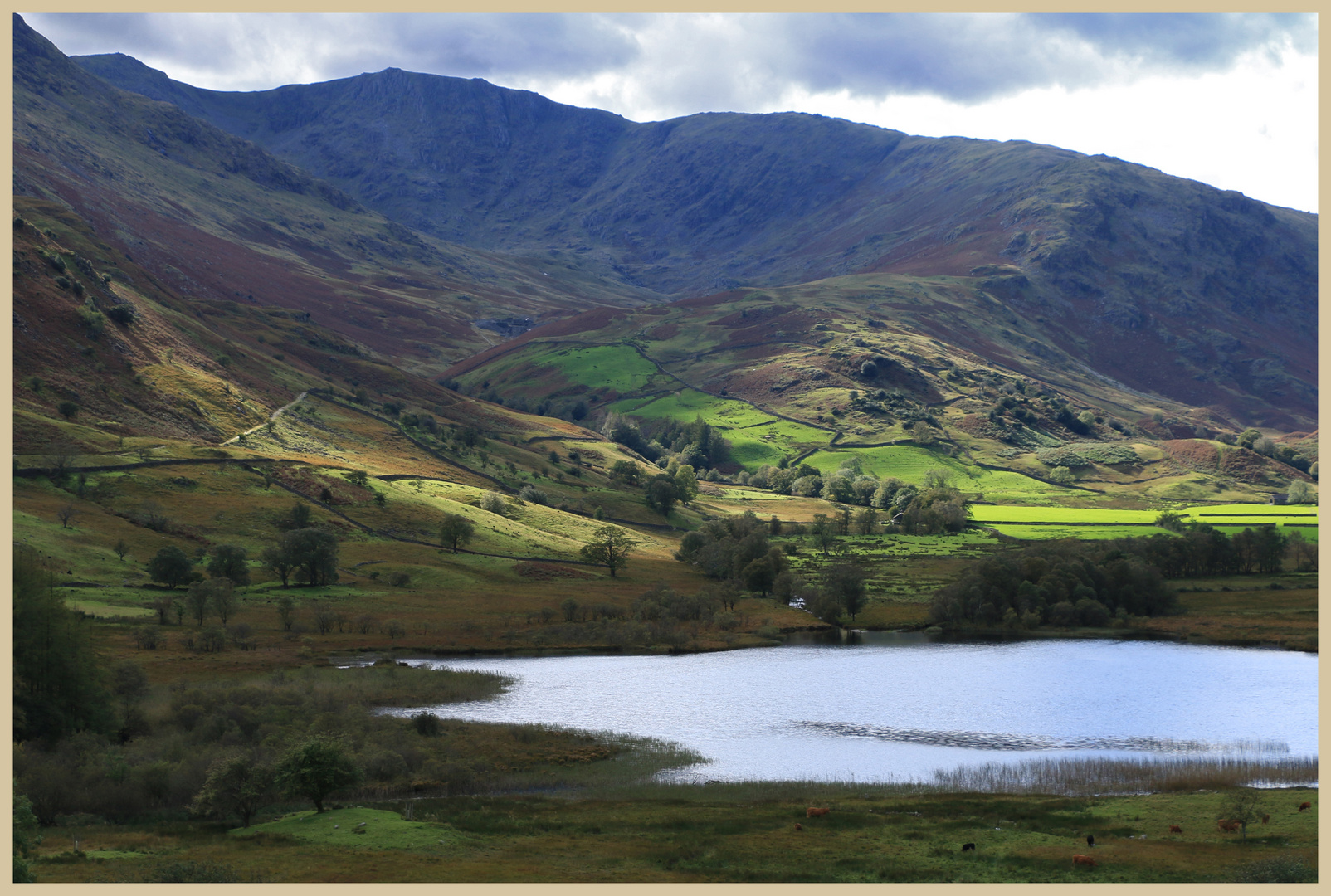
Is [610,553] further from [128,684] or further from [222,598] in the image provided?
[128,684]

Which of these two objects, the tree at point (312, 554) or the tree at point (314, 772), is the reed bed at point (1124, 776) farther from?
the tree at point (312, 554)

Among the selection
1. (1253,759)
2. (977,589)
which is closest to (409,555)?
(977,589)

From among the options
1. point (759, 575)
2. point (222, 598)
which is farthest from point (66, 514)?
point (759, 575)

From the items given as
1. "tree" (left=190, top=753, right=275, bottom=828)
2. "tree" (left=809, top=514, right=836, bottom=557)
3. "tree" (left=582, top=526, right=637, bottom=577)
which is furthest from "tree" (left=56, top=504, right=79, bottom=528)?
"tree" (left=809, top=514, right=836, bottom=557)

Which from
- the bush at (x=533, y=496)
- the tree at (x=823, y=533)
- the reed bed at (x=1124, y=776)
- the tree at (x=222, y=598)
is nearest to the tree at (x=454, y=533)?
the bush at (x=533, y=496)

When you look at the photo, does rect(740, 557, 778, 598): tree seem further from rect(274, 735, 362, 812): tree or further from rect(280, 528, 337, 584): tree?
rect(274, 735, 362, 812): tree

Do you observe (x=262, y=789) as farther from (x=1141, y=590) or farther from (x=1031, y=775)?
(x=1141, y=590)

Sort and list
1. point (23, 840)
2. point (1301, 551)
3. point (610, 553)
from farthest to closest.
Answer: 1. point (1301, 551)
2. point (610, 553)
3. point (23, 840)
